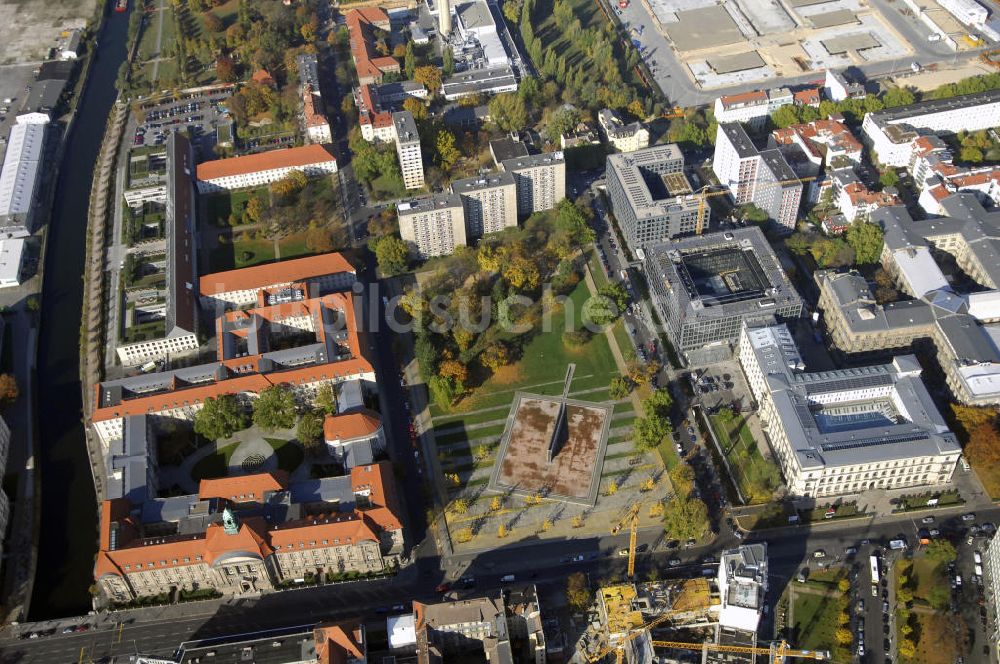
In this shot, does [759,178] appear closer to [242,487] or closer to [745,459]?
[745,459]

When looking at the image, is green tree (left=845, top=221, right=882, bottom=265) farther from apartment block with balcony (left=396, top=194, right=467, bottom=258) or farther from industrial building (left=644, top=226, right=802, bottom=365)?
apartment block with balcony (left=396, top=194, right=467, bottom=258)

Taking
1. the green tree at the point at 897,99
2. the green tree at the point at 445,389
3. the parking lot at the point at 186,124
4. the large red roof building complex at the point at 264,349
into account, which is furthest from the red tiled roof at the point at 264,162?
the green tree at the point at 897,99

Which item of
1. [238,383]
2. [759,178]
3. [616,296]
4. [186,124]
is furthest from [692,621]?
[186,124]

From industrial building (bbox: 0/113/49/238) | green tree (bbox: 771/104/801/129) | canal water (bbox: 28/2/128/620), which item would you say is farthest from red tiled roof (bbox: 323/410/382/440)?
green tree (bbox: 771/104/801/129)

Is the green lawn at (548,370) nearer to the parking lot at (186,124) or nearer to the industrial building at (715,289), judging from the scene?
the industrial building at (715,289)

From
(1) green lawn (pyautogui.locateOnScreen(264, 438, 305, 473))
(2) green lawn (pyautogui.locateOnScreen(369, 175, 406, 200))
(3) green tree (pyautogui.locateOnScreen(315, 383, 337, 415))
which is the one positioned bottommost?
(1) green lawn (pyautogui.locateOnScreen(264, 438, 305, 473))
